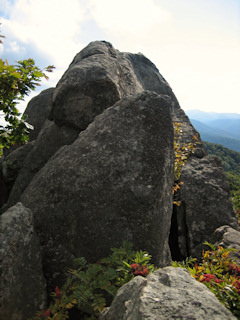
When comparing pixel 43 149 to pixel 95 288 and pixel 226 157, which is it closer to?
pixel 95 288

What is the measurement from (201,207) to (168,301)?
291 inches

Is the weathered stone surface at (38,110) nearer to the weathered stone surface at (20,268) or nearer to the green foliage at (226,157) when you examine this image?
the weathered stone surface at (20,268)

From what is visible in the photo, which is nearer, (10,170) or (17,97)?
(17,97)

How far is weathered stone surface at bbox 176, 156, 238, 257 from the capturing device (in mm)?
9258

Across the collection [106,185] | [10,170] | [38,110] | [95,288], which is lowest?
[95,288]

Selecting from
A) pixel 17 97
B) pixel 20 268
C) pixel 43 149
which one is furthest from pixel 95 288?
pixel 43 149

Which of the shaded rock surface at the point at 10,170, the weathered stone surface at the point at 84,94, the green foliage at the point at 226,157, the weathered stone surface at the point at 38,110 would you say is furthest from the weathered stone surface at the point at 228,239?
the green foliage at the point at 226,157

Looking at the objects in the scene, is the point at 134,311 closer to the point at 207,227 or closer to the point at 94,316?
the point at 94,316

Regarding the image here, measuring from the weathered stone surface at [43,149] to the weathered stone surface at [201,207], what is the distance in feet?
16.6

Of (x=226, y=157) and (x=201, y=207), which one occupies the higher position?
(x=201, y=207)

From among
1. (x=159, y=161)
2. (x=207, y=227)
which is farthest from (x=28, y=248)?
(x=207, y=227)

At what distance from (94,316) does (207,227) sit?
6219 mm

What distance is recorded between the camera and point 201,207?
9.65 metres

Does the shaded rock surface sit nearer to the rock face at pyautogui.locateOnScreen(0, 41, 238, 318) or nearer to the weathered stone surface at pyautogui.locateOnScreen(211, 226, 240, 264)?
the rock face at pyautogui.locateOnScreen(0, 41, 238, 318)
